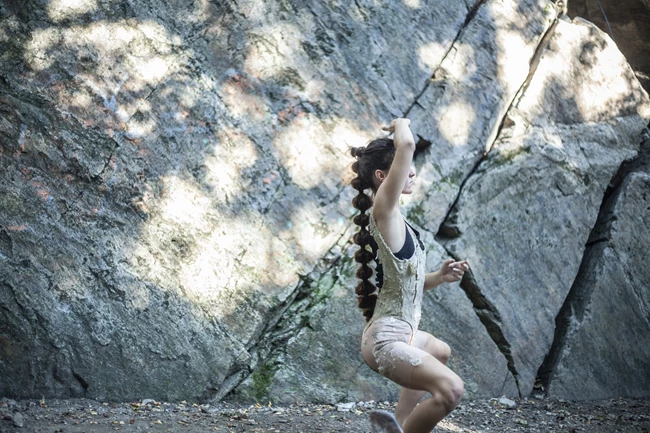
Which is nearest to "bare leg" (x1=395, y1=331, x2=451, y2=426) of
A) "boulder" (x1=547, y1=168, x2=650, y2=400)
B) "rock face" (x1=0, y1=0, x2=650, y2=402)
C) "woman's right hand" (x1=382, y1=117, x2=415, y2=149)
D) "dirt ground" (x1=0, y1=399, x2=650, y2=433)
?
"dirt ground" (x1=0, y1=399, x2=650, y2=433)

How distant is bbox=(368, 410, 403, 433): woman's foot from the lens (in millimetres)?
3145

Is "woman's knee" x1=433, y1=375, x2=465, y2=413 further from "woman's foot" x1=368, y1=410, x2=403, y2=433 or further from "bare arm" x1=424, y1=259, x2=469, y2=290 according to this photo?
→ "bare arm" x1=424, y1=259, x2=469, y2=290

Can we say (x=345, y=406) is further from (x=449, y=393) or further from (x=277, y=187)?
(x=449, y=393)

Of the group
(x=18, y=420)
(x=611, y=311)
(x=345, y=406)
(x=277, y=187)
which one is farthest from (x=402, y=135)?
(x=611, y=311)

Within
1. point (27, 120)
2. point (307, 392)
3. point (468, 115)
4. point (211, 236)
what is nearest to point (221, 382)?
point (307, 392)

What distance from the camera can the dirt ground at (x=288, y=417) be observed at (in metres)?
3.95

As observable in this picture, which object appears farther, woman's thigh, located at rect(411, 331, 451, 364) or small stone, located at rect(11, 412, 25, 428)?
small stone, located at rect(11, 412, 25, 428)

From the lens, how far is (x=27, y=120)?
4480 mm

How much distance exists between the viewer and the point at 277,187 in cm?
503

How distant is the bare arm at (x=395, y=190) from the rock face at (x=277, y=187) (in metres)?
1.66

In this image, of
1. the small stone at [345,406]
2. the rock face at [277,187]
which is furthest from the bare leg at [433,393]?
the rock face at [277,187]

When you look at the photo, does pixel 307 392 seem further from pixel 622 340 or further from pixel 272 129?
pixel 622 340

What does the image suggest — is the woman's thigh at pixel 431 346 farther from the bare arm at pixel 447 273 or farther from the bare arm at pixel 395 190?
the bare arm at pixel 395 190

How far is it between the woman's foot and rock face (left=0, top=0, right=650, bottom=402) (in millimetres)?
1719
